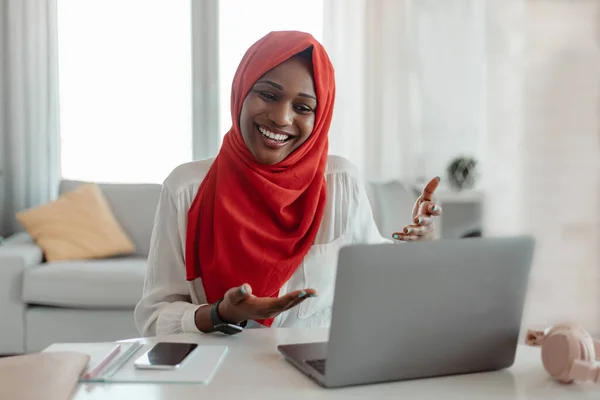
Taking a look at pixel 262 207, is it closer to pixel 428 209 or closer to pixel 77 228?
pixel 428 209

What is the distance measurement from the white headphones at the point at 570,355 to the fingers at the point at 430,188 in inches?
12.9

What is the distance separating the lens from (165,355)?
0.98 m

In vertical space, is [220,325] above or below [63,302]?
above

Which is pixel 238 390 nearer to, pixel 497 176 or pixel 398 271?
pixel 398 271

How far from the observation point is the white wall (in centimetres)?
338

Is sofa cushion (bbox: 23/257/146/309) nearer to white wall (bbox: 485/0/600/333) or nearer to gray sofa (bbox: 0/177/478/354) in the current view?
gray sofa (bbox: 0/177/478/354)

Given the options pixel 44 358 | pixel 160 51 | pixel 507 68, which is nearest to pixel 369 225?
pixel 44 358

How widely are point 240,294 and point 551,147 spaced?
112 inches

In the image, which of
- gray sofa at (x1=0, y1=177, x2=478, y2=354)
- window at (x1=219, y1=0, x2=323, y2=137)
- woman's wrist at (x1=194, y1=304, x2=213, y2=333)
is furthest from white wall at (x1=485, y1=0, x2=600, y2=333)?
woman's wrist at (x1=194, y1=304, x2=213, y2=333)

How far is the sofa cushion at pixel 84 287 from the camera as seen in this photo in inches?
118

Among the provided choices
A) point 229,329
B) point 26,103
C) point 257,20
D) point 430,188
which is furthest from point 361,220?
point 26,103

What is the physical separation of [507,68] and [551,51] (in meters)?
0.31

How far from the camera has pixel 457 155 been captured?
13.3 feet

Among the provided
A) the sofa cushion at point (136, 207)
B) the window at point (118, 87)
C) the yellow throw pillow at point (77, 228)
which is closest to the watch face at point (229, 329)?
the yellow throw pillow at point (77, 228)
